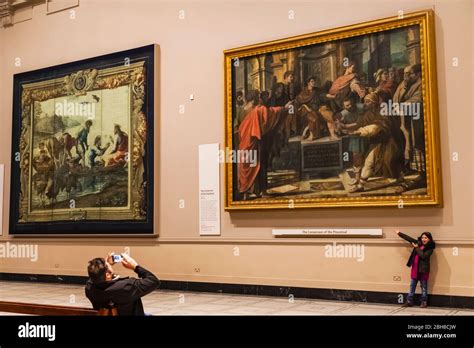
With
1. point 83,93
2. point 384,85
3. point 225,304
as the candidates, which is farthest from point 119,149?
point 384,85

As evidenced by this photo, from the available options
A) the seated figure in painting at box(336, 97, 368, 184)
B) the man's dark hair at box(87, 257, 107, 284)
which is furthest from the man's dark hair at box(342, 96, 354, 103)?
the man's dark hair at box(87, 257, 107, 284)

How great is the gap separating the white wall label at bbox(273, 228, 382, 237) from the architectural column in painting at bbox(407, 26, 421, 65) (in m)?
3.07

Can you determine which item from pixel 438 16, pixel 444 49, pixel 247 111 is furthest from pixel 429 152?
pixel 247 111

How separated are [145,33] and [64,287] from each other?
20.7ft

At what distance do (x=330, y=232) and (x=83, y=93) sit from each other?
7.40 metres

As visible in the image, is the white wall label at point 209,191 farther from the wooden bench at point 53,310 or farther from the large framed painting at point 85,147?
the wooden bench at point 53,310

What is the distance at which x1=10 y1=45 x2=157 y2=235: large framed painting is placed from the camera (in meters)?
12.7

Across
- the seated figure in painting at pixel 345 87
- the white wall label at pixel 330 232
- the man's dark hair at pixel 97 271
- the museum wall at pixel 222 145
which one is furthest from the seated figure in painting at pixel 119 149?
the man's dark hair at pixel 97 271

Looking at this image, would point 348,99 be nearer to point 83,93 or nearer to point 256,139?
point 256,139

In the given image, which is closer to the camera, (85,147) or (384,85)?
(384,85)

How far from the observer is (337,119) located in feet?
33.8

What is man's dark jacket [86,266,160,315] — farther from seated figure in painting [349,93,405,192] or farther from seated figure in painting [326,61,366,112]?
seated figure in painting [326,61,366,112]

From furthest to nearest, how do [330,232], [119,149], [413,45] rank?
[119,149] < [330,232] < [413,45]

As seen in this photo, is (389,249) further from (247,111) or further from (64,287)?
(64,287)
